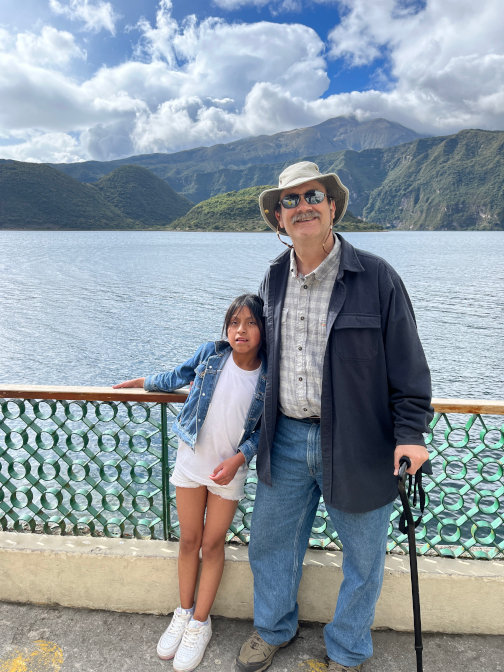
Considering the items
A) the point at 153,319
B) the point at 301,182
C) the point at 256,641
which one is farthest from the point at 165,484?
the point at 153,319

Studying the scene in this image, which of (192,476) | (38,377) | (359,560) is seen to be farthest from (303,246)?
(38,377)

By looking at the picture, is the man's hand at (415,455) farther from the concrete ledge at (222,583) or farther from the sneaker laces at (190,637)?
the sneaker laces at (190,637)

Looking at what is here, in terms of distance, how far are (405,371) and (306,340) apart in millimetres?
421

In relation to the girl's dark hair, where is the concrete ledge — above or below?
below

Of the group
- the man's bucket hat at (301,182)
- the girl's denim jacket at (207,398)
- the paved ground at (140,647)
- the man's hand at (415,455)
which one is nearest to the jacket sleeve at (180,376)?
the girl's denim jacket at (207,398)

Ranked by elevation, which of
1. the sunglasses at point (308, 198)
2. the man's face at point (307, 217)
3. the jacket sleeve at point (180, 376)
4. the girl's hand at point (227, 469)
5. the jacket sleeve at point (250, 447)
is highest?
the sunglasses at point (308, 198)

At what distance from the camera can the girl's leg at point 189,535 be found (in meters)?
2.23

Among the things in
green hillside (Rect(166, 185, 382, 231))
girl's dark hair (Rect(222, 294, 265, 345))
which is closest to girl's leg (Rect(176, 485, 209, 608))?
girl's dark hair (Rect(222, 294, 265, 345))

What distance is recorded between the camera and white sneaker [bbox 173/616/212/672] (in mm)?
2193

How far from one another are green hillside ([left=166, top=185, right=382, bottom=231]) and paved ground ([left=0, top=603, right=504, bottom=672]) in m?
106

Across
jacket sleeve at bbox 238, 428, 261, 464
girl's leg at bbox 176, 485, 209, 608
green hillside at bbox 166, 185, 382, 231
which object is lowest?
girl's leg at bbox 176, 485, 209, 608

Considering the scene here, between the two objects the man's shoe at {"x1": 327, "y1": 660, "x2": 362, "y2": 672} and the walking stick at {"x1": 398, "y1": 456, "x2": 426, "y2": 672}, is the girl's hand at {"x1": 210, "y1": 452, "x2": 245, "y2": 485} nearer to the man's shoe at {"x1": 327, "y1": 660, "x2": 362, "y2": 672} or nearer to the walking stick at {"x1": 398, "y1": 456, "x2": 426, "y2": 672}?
the walking stick at {"x1": 398, "y1": 456, "x2": 426, "y2": 672}

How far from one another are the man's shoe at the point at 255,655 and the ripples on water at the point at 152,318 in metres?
2.13

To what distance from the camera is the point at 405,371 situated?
1.82m
